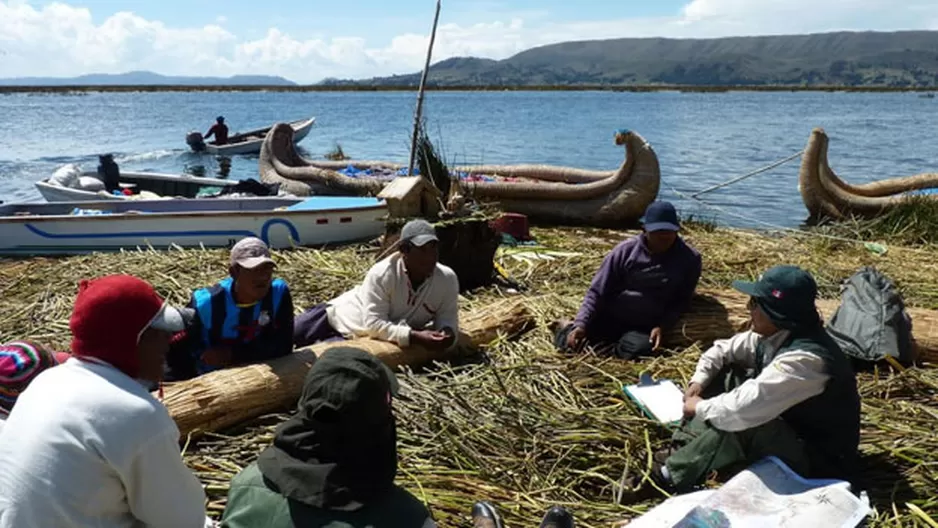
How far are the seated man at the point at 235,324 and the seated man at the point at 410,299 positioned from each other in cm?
53

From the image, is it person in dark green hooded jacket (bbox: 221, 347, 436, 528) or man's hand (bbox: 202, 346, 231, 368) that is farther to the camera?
man's hand (bbox: 202, 346, 231, 368)

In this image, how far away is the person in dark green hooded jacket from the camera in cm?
181

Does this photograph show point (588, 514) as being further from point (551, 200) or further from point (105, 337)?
point (551, 200)

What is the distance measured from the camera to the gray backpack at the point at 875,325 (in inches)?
165

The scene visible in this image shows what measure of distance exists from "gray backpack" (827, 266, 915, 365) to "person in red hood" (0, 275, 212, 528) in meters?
3.59

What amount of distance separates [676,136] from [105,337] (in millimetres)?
33275

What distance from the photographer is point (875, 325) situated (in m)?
4.23

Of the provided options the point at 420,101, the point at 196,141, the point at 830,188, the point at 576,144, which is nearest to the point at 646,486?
the point at 420,101

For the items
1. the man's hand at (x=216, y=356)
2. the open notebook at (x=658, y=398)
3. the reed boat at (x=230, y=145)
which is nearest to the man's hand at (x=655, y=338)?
the open notebook at (x=658, y=398)

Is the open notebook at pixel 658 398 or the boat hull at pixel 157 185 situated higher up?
the boat hull at pixel 157 185

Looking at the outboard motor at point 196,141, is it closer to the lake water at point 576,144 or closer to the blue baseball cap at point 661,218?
the lake water at point 576,144

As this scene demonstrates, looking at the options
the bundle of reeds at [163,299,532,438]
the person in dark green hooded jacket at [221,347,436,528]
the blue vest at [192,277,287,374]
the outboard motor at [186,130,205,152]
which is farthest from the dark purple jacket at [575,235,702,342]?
the outboard motor at [186,130,205,152]

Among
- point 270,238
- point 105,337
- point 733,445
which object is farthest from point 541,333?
point 270,238

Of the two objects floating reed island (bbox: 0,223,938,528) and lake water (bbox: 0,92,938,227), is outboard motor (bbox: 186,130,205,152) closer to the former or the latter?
lake water (bbox: 0,92,938,227)
